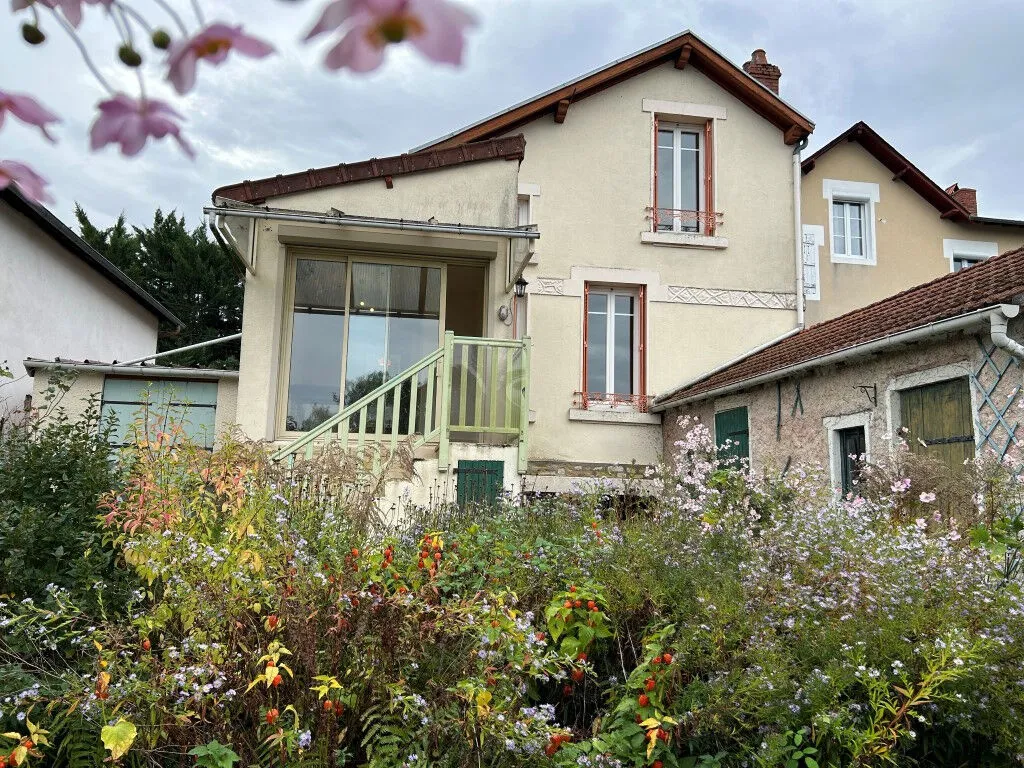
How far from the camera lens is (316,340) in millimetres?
8680

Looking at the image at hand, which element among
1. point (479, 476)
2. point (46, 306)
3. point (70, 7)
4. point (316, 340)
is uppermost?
point (46, 306)

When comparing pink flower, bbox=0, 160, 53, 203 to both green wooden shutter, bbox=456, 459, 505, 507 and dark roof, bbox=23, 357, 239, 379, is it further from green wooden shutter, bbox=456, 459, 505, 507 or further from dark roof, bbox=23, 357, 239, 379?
dark roof, bbox=23, 357, 239, 379

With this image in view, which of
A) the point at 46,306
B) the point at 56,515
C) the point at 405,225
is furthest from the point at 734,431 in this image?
the point at 46,306

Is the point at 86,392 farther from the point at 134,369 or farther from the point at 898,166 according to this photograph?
the point at 898,166

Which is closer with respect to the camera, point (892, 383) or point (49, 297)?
point (892, 383)

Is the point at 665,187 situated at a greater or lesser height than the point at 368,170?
greater

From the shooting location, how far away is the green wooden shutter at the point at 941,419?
597cm

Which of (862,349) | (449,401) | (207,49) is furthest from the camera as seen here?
(449,401)

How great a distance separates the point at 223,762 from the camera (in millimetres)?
2215

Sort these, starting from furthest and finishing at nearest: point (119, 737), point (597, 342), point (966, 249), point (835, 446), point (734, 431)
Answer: point (966, 249) < point (597, 342) < point (734, 431) < point (835, 446) < point (119, 737)

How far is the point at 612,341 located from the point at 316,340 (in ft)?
12.8

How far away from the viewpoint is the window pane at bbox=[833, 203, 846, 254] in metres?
11.7

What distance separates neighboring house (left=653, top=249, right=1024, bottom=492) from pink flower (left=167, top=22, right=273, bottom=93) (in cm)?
526

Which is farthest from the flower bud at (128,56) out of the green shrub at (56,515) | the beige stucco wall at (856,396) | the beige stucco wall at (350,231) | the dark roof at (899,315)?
the beige stucco wall at (350,231)
